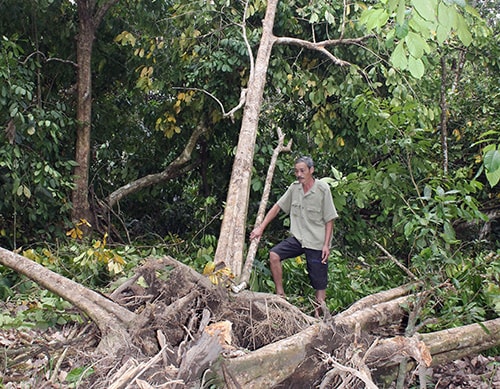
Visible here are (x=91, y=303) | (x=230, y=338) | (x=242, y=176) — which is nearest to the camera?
(x=230, y=338)

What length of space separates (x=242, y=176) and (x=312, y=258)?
1122mm

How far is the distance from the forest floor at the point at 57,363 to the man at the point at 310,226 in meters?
1.30

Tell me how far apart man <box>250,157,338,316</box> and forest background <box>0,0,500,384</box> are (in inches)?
12.9

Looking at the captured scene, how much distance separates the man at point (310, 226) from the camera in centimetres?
477

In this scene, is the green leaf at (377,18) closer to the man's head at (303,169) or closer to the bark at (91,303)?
the bark at (91,303)

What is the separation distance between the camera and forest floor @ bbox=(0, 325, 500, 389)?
280cm

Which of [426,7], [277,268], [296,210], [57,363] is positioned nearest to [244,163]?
[296,210]

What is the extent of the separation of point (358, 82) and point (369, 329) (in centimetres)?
350

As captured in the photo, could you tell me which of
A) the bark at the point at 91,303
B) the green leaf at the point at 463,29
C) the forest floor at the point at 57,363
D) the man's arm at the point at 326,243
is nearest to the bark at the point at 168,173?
the man's arm at the point at 326,243

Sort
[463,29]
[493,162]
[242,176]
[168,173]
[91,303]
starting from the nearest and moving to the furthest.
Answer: [463,29], [493,162], [91,303], [242,176], [168,173]

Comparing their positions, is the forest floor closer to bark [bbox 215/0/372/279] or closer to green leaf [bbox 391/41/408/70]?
bark [bbox 215/0/372/279]

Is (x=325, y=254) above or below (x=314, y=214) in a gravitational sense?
below

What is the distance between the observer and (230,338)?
3.21 meters

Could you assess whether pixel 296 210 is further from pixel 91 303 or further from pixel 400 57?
pixel 400 57
